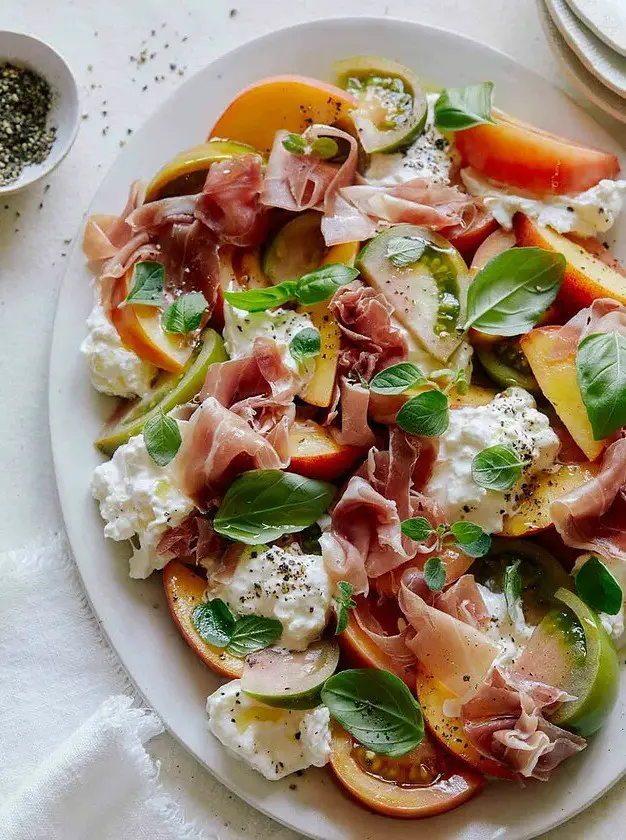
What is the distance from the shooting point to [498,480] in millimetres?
2533

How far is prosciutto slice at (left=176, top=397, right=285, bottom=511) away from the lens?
254 centimetres

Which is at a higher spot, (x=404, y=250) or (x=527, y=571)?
(x=404, y=250)

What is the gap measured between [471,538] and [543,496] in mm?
255

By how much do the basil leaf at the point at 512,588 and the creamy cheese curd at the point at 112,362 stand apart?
1095mm

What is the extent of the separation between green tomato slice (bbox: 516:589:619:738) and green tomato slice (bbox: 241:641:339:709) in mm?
492

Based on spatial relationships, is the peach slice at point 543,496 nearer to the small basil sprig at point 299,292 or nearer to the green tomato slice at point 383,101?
the small basil sprig at point 299,292

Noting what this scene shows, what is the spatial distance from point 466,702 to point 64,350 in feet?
4.81

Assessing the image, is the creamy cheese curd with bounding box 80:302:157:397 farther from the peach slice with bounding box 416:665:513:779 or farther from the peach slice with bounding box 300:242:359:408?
the peach slice with bounding box 416:665:513:779

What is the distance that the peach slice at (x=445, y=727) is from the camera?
2.53 m

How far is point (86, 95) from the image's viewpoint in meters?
3.25

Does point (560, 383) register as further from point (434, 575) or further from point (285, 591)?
point (285, 591)

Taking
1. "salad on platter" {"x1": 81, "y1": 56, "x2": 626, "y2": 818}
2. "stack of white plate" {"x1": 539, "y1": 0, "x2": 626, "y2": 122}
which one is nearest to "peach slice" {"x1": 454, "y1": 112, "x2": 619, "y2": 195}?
"salad on platter" {"x1": 81, "y1": 56, "x2": 626, "y2": 818}

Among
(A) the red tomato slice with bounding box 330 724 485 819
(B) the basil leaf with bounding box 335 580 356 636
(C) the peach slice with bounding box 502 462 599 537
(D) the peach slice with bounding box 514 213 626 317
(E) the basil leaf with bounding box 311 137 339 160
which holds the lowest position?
(A) the red tomato slice with bounding box 330 724 485 819

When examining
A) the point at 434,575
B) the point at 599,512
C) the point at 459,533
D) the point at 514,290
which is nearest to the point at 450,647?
the point at 434,575
